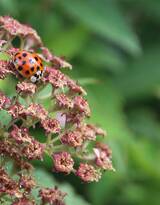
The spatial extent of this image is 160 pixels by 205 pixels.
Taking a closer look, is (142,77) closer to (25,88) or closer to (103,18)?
(103,18)

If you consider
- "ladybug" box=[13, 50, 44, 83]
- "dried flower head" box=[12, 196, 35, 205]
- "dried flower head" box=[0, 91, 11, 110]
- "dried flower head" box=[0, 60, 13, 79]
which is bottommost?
"dried flower head" box=[12, 196, 35, 205]

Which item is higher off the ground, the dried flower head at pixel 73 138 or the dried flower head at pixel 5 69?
the dried flower head at pixel 5 69

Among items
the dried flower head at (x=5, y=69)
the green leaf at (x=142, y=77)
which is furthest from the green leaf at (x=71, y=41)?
the dried flower head at (x=5, y=69)

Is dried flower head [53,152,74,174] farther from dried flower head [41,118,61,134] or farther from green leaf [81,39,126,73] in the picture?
green leaf [81,39,126,73]

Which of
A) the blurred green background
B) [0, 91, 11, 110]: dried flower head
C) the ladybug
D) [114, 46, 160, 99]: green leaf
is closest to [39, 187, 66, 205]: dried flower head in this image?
[0, 91, 11, 110]: dried flower head

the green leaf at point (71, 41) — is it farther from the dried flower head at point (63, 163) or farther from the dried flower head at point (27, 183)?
the dried flower head at point (27, 183)

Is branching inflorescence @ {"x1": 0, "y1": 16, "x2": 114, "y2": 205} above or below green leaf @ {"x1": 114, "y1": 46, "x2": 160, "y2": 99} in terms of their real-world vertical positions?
below
